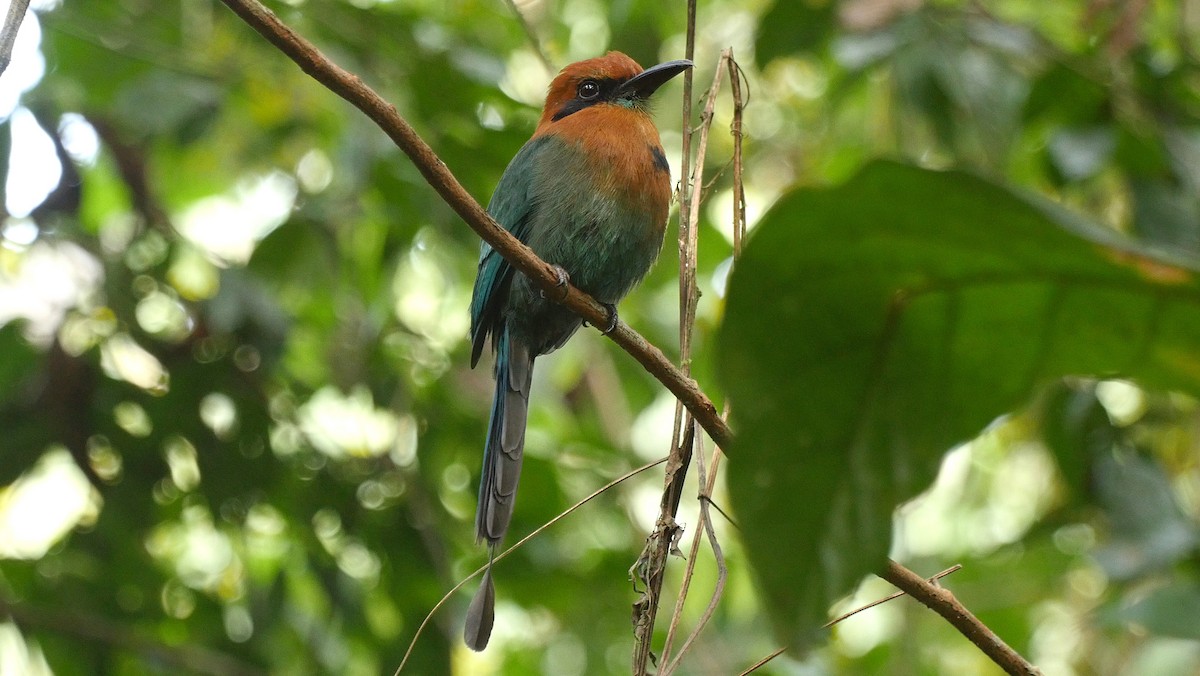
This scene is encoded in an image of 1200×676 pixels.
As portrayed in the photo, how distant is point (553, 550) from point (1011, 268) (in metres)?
2.99

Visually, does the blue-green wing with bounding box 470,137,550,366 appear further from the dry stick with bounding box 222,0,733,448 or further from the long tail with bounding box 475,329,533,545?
the dry stick with bounding box 222,0,733,448

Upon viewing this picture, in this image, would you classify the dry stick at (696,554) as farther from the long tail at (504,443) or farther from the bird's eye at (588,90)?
the bird's eye at (588,90)

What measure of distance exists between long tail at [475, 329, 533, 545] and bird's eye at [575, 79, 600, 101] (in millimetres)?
813

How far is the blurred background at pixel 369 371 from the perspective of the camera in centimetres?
328

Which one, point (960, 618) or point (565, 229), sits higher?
point (565, 229)

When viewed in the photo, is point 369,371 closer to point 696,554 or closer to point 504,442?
point 504,442

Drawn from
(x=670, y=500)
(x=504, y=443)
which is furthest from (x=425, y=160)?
Result: (x=504, y=443)

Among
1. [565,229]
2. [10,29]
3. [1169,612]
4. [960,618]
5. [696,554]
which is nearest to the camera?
[10,29]

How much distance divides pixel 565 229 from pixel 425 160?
1435mm

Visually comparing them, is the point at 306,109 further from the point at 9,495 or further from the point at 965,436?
the point at 965,436

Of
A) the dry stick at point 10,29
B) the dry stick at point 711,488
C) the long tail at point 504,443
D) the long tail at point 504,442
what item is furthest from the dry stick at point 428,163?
the long tail at point 504,442

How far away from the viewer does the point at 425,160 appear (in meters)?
1.57

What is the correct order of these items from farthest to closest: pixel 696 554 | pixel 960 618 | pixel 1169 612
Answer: pixel 1169 612 → pixel 696 554 → pixel 960 618

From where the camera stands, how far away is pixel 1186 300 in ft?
2.90
